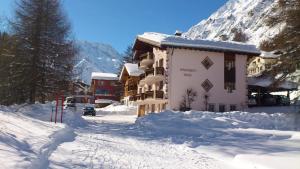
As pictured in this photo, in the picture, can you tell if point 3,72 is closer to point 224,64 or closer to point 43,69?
point 43,69

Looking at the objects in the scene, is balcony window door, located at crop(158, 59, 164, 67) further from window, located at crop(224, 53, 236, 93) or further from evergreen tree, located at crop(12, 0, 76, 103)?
evergreen tree, located at crop(12, 0, 76, 103)

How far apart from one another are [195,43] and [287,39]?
51.4 ft

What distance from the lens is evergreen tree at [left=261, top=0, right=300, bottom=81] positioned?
24609 millimetres

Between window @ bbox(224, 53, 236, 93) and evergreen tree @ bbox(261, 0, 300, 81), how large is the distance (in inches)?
615

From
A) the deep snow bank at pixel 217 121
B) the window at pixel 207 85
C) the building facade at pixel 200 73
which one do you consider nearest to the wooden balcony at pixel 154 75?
the building facade at pixel 200 73

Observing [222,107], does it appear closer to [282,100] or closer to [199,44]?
[199,44]

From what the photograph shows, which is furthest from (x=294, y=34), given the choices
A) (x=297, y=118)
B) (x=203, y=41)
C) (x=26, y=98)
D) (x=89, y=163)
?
(x=26, y=98)

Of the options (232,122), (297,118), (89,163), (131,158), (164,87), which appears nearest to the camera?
(89,163)

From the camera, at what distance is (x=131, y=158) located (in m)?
11.6

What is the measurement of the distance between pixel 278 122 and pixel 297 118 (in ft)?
5.33

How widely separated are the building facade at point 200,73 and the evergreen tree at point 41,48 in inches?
399

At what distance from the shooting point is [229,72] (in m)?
42.2

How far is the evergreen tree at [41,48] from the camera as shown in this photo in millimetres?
33031

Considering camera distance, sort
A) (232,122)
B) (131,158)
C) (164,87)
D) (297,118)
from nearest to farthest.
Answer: (131,158), (232,122), (297,118), (164,87)
